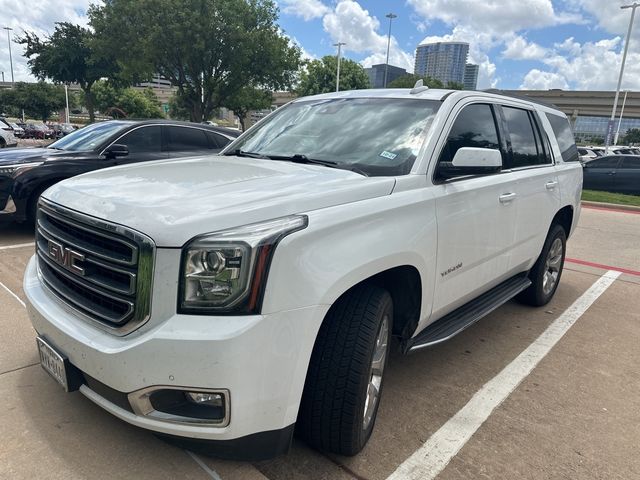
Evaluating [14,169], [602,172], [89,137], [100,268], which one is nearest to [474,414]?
[100,268]

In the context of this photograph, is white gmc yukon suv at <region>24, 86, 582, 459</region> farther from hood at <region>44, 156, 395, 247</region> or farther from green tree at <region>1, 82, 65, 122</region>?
green tree at <region>1, 82, 65, 122</region>

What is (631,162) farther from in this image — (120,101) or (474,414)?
(120,101)

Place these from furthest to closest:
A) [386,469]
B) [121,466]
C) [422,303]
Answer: [422,303] < [386,469] < [121,466]

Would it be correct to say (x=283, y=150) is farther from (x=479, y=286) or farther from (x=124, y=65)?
(x=124, y=65)

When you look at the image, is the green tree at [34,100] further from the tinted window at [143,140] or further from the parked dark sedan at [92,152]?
the tinted window at [143,140]

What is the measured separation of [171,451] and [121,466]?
23 centimetres

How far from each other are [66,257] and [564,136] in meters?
4.76

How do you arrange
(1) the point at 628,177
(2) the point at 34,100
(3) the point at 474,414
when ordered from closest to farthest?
(3) the point at 474,414, (1) the point at 628,177, (2) the point at 34,100

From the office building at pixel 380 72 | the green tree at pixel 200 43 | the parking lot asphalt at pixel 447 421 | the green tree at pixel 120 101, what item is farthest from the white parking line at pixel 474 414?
the green tree at pixel 120 101

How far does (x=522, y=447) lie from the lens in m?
2.66

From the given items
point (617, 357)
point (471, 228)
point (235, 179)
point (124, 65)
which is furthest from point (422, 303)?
point (124, 65)

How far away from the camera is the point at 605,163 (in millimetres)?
16484

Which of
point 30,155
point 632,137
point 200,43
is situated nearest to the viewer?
point 30,155

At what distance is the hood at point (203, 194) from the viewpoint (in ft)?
6.45
